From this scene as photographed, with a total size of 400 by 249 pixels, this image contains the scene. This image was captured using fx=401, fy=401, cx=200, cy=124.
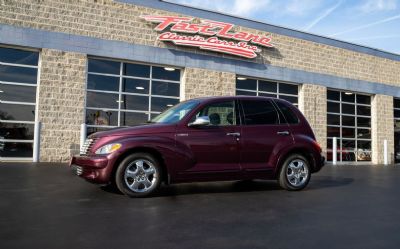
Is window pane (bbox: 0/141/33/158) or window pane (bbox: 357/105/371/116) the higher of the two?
window pane (bbox: 357/105/371/116)

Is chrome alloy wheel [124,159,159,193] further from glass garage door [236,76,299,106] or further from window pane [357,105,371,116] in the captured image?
window pane [357,105,371,116]

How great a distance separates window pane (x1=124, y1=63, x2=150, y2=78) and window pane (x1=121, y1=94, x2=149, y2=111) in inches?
33.8

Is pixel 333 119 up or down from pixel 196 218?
up

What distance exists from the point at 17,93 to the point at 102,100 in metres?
2.88

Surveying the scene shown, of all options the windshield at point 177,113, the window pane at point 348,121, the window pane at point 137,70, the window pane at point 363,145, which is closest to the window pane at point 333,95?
the window pane at point 348,121

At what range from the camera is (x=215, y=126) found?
6.91m

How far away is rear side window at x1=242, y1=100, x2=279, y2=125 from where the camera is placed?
7.32m

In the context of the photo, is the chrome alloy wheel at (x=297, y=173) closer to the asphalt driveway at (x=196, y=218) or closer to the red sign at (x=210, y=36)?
the asphalt driveway at (x=196, y=218)

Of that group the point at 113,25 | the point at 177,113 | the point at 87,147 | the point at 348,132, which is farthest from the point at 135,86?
the point at 348,132

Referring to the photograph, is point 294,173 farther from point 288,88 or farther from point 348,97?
point 348,97

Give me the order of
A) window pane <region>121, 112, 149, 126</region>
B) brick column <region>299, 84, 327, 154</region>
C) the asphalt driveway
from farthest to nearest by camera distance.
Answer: brick column <region>299, 84, 327, 154</region> → window pane <region>121, 112, 149, 126</region> → the asphalt driveway

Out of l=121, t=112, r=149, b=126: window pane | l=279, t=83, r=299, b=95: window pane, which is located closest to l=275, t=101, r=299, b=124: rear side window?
l=121, t=112, r=149, b=126: window pane

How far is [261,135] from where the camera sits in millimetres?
7230

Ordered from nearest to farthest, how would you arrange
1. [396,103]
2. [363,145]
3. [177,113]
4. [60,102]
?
1. [177,113]
2. [60,102]
3. [363,145]
4. [396,103]
